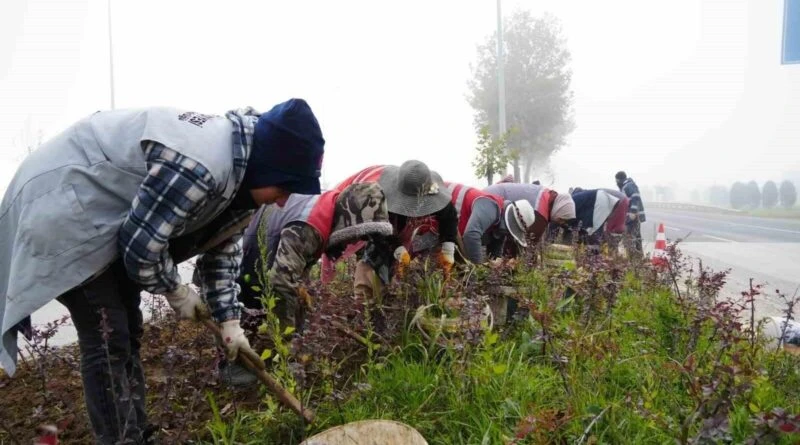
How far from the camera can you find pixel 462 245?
13.4ft

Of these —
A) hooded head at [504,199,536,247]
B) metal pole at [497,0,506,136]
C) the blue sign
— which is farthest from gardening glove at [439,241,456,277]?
metal pole at [497,0,506,136]

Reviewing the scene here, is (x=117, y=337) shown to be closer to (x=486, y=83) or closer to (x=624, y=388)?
(x=624, y=388)

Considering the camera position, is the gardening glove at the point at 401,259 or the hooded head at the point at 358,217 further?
the gardening glove at the point at 401,259

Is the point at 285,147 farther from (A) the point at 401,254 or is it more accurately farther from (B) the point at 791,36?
(B) the point at 791,36

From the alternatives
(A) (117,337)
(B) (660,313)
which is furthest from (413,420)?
(B) (660,313)

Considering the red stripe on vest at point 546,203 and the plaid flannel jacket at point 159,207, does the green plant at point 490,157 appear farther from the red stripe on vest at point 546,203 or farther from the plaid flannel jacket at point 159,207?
the plaid flannel jacket at point 159,207

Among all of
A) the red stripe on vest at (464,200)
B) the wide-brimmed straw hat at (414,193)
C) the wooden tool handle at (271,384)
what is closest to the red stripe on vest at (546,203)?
the red stripe on vest at (464,200)

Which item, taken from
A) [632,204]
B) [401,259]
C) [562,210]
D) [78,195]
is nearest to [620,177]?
[632,204]

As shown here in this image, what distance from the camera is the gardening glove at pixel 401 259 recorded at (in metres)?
2.92

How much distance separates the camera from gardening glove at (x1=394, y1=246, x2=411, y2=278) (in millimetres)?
2923

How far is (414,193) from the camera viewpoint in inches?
134

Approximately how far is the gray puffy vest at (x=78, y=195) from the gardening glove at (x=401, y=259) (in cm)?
140

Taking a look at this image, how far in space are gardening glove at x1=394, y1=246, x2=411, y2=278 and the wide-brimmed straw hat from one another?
0.89 ft

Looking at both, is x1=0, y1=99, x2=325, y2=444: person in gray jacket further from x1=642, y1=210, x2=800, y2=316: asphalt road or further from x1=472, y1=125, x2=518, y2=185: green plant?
x1=472, y1=125, x2=518, y2=185: green plant
